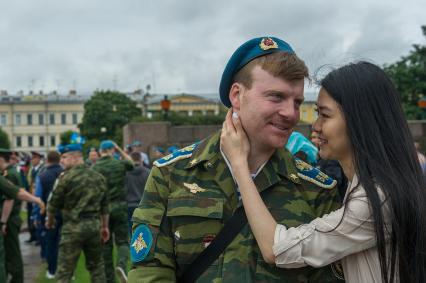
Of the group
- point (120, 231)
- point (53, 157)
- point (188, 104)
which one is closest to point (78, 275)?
point (120, 231)

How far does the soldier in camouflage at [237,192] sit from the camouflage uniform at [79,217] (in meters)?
4.97

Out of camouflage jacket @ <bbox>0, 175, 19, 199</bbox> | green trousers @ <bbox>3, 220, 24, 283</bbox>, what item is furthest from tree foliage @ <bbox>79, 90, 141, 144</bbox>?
camouflage jacket @ <bbox>0, 175, 19, 199</bbox>

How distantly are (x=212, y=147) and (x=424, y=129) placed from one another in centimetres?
1217

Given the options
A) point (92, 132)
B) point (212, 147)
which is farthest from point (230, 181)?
point (92, 132)

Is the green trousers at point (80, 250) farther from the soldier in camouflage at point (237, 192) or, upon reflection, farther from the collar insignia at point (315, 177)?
the collar insignia at point (315, 177)

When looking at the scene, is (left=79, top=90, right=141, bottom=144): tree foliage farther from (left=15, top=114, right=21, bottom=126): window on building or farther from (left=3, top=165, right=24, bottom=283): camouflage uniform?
(left=3, top=165, right=24, bottom=283): camouflage uniform

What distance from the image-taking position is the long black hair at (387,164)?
2160 mm

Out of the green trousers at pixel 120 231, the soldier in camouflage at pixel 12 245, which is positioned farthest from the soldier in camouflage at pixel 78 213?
the green trousers at pixel 120 231

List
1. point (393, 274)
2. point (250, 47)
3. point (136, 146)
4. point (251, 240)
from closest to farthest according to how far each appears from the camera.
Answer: point (393, 274) → point (251, 240) → point (250, 47) → point (136, 146)

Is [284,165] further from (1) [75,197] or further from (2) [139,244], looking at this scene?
(1) [75,197]

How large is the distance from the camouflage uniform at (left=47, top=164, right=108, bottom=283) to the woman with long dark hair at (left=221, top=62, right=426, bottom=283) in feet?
17.3

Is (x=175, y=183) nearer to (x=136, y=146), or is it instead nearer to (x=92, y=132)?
(x=136, y=146)

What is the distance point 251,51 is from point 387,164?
0.81 metres

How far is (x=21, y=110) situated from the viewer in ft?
372
